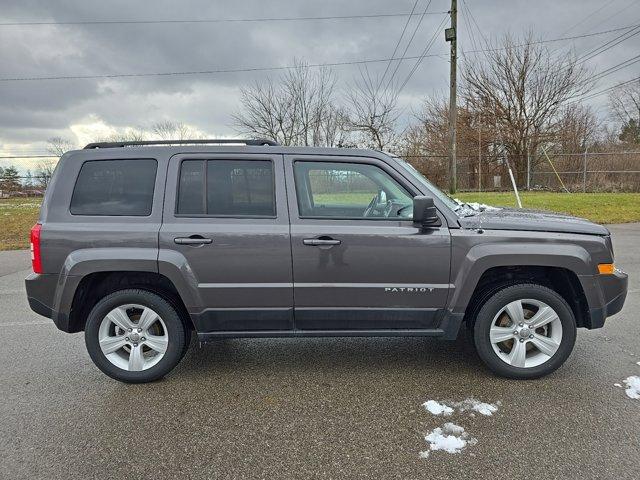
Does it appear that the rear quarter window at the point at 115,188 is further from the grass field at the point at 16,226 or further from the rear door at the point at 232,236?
the grass field at the point at 16,226

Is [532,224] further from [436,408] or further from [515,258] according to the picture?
[436,408]

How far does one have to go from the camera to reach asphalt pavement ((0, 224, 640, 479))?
2.37 meters

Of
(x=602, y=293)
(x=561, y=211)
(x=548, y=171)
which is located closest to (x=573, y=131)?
(x=548, y=171)

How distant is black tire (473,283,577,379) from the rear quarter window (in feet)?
9.01

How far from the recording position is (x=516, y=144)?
24.6 meters

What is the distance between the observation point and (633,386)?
10.3 ft

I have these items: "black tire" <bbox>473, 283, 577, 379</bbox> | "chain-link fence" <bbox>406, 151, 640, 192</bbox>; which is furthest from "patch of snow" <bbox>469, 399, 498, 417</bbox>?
"chain-link fence" <bbox>406, 151, 640, 192</bbox>

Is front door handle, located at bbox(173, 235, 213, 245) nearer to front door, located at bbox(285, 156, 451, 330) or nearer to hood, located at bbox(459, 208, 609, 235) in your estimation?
front door, located at bbox(285, 156, 451, 330)

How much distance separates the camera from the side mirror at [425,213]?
302 cm

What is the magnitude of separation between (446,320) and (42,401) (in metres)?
3.11

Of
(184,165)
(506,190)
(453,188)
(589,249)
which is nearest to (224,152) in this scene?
(184,165)

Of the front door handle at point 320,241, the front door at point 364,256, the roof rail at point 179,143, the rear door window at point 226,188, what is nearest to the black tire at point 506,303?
the front door at point 364,256

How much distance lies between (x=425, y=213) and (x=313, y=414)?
1631 mm

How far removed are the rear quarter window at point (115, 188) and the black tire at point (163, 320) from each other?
66cm
